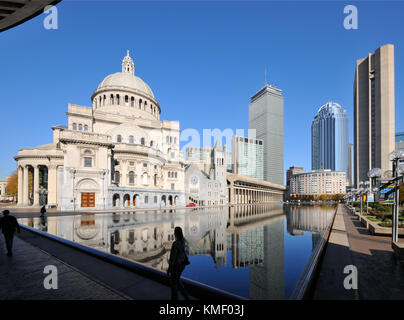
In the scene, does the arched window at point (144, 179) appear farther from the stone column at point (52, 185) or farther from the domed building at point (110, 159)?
the stone column at point (52, 185)

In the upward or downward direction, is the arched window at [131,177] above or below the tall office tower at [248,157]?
below

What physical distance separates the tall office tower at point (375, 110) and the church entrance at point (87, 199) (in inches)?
4081

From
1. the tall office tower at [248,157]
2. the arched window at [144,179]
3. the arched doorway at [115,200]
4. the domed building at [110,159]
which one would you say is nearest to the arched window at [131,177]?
the domed building at [110,159]

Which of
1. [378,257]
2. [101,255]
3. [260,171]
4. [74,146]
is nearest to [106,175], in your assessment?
[74,146]

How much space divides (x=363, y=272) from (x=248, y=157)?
589 feet

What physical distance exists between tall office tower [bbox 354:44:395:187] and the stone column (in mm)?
112531

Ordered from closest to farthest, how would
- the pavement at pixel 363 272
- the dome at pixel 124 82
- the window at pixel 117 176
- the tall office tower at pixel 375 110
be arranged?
the pavement at pixel 363 272, the window at pixel 117 176, the dome at pixel 124 82, the tall office tower at pixel 375 110

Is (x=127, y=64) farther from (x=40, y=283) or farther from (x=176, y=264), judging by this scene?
(x=176, y=264)

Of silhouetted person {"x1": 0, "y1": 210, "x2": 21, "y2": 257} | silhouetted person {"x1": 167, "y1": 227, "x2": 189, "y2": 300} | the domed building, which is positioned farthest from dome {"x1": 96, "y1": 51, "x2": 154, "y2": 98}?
silhouetted person {"x1": 167, "y1": 227, "x2": 189, "y2": 300}

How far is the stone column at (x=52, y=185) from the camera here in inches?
1839

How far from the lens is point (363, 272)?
22.1ft

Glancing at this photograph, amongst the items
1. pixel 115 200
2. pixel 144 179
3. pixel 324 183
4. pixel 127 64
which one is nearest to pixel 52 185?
pixel 115 200
